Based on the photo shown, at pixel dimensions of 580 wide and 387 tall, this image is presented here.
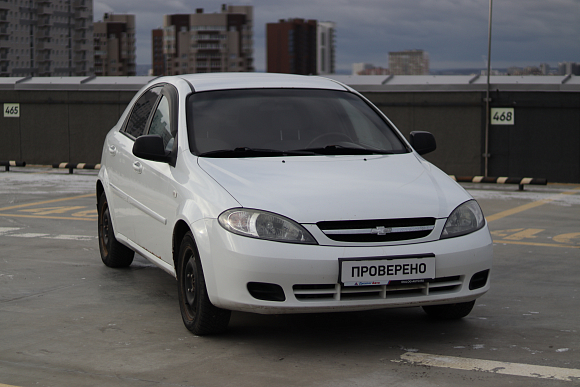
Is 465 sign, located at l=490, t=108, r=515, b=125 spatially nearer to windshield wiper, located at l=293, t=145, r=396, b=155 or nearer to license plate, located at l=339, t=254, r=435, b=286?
windshield wiper, located at l=293, t=145, r=396, b=155

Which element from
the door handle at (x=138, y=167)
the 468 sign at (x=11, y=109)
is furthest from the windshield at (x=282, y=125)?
the 468 sign at (x=11, y=109)

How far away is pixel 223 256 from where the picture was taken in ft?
15.6

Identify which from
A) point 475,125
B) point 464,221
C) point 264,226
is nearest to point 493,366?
point 464,221

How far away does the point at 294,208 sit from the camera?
4.71 meters

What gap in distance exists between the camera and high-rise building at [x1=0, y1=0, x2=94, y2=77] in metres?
171

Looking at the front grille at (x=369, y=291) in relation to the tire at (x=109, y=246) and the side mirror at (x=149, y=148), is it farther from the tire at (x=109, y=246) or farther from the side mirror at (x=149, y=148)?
the tire at (x=109, y=246)

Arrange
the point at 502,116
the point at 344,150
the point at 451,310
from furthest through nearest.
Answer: the point at 502,116 < the point at 344,150 < the point at 451,310

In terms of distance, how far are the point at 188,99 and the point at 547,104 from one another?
12569 millimetres

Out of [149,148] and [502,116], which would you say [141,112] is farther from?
[502,116]

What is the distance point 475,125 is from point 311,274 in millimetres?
13981

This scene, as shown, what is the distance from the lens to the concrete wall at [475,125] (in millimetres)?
17062

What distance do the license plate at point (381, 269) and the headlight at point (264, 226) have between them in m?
0.25

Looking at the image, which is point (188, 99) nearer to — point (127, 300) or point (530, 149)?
point (127, 300)

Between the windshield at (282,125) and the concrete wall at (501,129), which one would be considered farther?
the concrete wall at (501,129)
